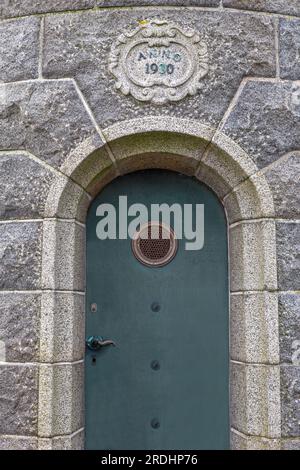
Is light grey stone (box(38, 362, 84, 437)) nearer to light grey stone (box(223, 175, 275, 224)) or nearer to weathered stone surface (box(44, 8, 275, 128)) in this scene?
light grey stone (box(223, 175, 275, 224))

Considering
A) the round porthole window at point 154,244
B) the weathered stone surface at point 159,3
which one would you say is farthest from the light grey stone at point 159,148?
the weathered stone surface at point 159,3

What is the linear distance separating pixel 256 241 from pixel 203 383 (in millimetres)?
932

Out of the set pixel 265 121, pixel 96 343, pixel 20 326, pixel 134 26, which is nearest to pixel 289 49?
pixel 265 121

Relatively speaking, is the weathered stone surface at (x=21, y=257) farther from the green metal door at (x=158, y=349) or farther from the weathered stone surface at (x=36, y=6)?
the weathered stone surface at (x=36, y=6)

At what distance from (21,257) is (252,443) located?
65.5 inches

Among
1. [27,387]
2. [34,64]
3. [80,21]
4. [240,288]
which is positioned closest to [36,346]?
[27,387]

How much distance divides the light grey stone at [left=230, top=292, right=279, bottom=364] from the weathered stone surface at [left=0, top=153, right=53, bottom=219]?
131 cm

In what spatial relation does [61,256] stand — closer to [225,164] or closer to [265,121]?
[225,164]

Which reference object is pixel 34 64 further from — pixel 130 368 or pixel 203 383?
pixel 203 383

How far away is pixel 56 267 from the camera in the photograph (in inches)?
108

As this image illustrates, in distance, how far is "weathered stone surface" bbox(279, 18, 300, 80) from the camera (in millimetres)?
2875

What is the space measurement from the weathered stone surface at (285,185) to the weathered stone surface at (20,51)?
1.53 meters

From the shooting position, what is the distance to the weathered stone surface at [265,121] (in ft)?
Result: 9.16

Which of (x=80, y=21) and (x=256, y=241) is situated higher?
(x=80, y=21)
